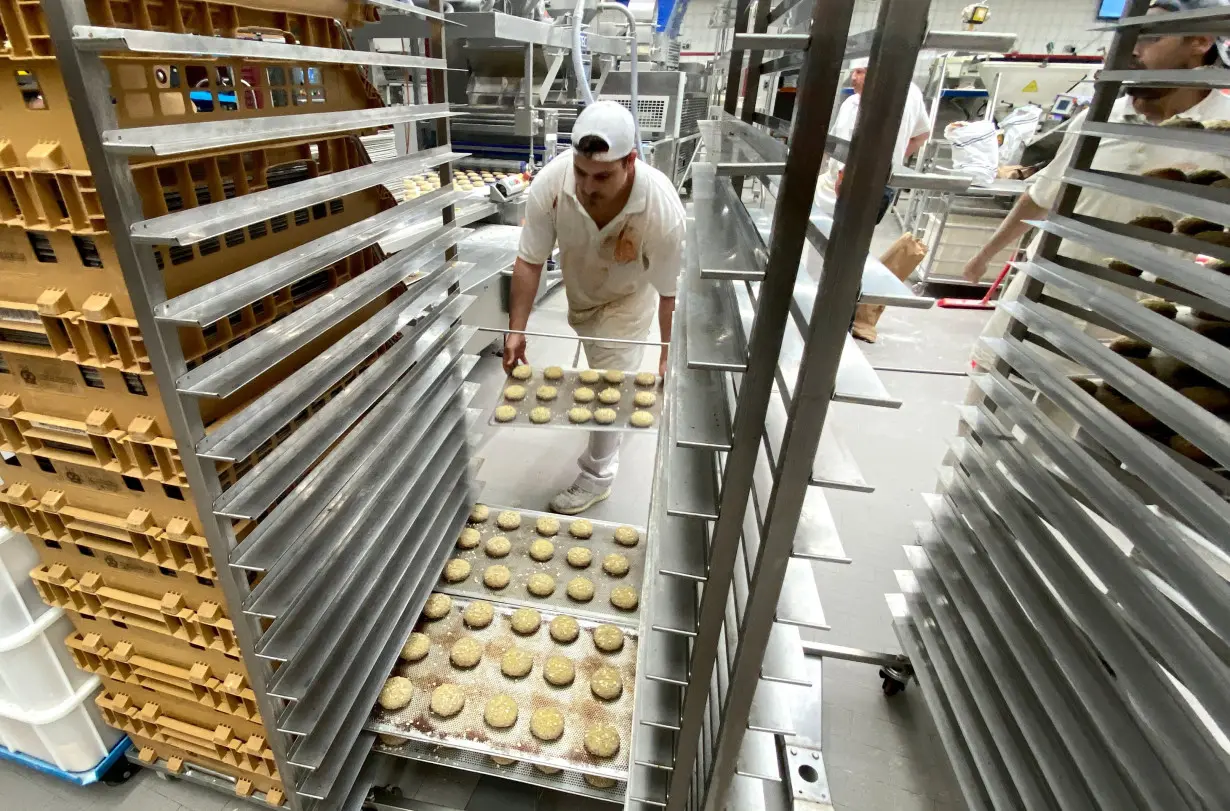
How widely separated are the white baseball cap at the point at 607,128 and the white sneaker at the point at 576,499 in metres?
1.37

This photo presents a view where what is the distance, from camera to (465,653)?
150cm

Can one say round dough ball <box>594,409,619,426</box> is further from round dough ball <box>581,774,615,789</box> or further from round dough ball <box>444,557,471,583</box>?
round dough ball <box>581,774,615,789</box>

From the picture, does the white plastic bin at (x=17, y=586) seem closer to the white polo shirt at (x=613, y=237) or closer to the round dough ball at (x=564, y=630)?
the round dough ball at (x=564, y=630)

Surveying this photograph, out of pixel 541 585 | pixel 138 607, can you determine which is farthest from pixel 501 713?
pixel 138 607

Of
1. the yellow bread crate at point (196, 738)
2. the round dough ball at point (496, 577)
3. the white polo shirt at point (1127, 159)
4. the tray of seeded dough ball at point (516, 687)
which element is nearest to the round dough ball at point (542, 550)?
the round dough ball at point (496, 577)

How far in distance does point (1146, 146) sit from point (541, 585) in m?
2.17

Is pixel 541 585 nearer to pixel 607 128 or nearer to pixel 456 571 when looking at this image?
pixel 456 571

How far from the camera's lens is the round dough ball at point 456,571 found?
5.71 ft

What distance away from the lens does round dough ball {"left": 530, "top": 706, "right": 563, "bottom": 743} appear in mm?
1313

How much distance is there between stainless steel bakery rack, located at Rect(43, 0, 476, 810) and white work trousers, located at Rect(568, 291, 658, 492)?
87 cm

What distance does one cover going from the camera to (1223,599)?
2.26 ft

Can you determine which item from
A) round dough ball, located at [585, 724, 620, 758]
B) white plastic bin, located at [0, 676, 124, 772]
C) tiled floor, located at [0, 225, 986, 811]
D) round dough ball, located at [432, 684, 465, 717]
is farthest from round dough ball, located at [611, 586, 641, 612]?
white plastic bin, located at [0, 676, 124, 772]

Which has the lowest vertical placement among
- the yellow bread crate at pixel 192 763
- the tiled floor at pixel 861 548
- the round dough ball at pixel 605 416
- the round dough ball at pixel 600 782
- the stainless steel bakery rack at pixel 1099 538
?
the tiled floor at pixel 861 548

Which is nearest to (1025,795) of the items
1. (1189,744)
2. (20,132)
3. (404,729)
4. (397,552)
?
(1189,744)
